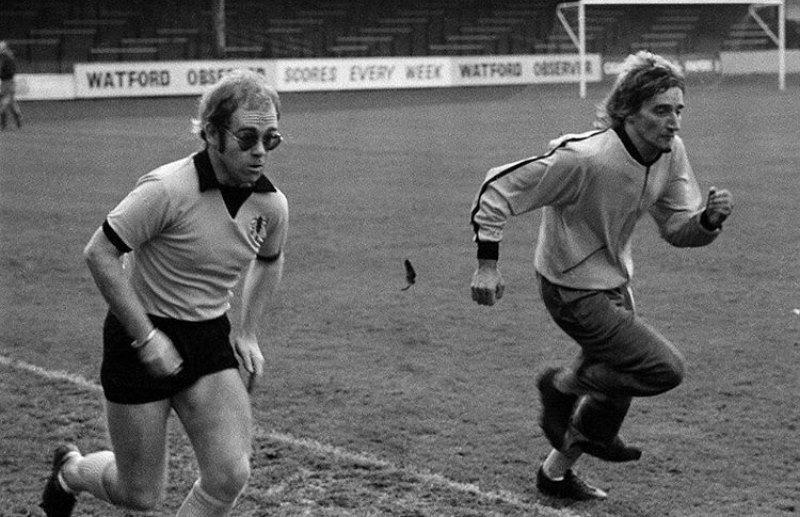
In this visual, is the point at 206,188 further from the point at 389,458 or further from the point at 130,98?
the point at 130,98

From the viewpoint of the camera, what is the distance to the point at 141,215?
14.3 feet

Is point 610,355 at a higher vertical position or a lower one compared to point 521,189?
lower

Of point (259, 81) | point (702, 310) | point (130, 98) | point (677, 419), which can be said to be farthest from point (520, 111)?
point (259, 81)

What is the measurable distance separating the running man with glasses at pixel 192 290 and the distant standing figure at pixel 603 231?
1.17 meters

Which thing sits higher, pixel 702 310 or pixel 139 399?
pixel 139 399

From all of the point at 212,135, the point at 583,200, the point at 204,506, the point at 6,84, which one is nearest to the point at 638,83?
the point at 583,200

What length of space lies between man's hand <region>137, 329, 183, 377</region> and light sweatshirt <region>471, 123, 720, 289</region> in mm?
1537

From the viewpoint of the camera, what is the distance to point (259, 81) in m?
4.55

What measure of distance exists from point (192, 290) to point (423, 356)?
410 cm

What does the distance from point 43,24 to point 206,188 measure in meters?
41.8

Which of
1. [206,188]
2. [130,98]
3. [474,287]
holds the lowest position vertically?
[130,98]

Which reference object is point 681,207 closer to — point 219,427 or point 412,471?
point 412,471

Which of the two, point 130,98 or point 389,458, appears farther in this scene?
point 130,98

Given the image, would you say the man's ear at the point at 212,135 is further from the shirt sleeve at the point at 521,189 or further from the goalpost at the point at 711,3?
the goalpost at the point at 711,3
